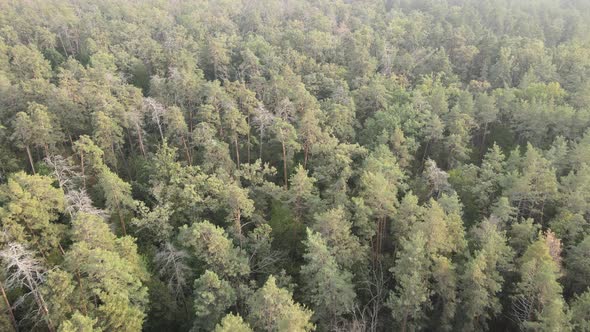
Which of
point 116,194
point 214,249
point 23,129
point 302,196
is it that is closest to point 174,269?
point 214,249

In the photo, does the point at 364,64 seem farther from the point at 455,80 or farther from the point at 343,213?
the point at 343,213

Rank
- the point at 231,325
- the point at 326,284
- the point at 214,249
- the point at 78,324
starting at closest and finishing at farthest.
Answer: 1. the point at 78,324
2. the point at 231,325
3. the point at 326,284
4. the point at 214,249

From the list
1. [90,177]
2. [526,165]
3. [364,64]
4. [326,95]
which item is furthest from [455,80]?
[90,177]

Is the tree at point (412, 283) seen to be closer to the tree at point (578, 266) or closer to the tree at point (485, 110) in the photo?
the tree at point (578, 266)

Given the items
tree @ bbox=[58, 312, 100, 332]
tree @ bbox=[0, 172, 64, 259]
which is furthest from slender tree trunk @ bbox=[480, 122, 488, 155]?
tree @ bbox=[58, 312, 100, 332]

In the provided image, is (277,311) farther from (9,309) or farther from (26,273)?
(9,309)

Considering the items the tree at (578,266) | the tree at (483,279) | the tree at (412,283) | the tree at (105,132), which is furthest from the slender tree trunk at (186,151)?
the tree at (578,266)

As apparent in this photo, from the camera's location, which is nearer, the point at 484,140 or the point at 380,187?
the point at 380,187
